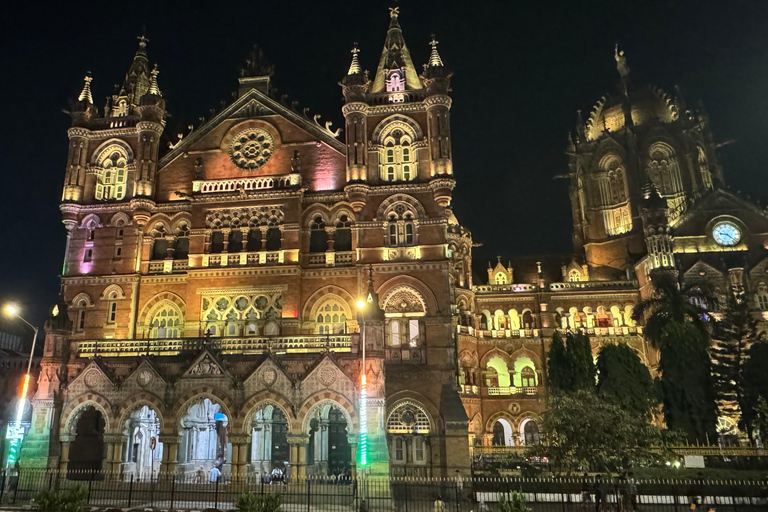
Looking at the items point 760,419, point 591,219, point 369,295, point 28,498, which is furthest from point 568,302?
point 28,498

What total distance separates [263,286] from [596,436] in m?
23.5

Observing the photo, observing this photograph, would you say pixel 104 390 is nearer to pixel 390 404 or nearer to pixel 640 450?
pixel 390 404

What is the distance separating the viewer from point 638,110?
243 ft

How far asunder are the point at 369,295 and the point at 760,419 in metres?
23.7

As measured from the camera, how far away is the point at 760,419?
3406 centimetres

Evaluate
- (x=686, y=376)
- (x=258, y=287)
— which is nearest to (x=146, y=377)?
(x=258, y=287)

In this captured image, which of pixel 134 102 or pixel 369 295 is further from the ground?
pixel 134 102

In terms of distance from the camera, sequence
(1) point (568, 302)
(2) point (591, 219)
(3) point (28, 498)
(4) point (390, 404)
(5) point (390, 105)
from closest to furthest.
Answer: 1. (3) point (28, 498)
2. (4) point (390, 404)
3. (5) point (390, 105)
4. (1) point (568, 302)
5. (2) point (591, 219)

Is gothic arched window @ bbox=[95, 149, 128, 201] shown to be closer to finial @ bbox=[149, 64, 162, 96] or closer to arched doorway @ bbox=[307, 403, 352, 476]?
finial @ bbox=[149, 64, 162, 96]

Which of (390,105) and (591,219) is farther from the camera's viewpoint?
(591,219)

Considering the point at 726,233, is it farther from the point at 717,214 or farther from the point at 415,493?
the point at 415,493

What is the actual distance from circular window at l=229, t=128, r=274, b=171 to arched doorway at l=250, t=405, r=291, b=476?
17605 mm

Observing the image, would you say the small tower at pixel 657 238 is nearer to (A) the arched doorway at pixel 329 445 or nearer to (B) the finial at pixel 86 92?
(A) the arched doorway at pixel 329 445

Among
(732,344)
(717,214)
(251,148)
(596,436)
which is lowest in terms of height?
(596,436)
